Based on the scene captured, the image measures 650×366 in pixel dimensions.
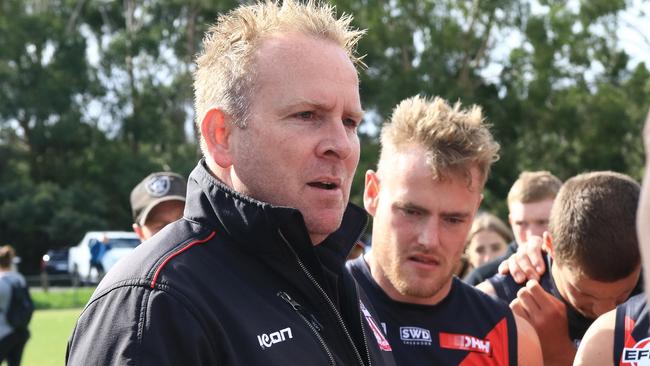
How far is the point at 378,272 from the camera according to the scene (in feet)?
14.7

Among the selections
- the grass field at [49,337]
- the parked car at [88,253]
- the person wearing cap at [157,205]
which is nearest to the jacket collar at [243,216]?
the person wearing cap at [157,205]

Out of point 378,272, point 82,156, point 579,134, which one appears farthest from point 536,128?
point 378,272

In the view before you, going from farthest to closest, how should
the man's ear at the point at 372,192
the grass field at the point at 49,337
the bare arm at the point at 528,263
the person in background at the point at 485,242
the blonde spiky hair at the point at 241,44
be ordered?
the grass field at the point at 49,337
the person in background at the point at 485,242
the bare arm at the point at 528,263
the man's ear at the point at 372,192
the blonde spiky hair at the point at 241,44

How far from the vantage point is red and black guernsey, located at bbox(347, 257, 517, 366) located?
168 inches

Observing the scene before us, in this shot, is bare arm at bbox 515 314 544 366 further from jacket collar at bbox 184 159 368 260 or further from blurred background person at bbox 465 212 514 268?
blurred background person at bbox 465 212 514 268

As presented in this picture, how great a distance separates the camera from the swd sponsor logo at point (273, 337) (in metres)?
2.45

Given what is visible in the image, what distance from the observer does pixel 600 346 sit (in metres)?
3.38

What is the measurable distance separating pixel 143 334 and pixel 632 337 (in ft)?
5.99

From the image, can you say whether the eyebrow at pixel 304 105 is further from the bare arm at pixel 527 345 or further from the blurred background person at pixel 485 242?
the blurred background person at pixel 485 242

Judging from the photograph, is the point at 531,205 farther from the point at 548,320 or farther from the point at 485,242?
the point at 548,320

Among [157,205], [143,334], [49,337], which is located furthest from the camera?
[49,337]

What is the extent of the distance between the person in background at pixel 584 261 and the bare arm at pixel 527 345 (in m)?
0.12

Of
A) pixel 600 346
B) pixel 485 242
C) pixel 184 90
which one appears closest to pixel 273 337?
pixel 600 346

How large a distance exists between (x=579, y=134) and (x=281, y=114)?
37333 mm
